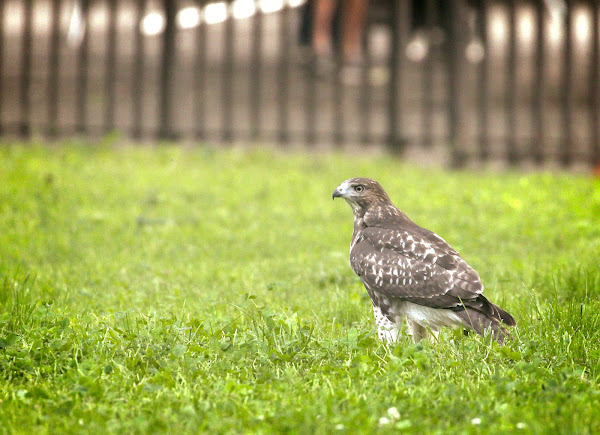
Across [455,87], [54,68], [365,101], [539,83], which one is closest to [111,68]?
[54,68]

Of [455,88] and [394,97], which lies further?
[394,97]

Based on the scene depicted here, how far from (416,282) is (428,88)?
9.89 metres

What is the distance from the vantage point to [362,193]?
17.0 feet

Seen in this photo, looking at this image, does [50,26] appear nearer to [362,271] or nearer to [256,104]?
[256,104]

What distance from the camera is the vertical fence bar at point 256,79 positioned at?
519 inches

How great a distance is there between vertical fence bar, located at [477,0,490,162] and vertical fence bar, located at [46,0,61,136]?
7.32m

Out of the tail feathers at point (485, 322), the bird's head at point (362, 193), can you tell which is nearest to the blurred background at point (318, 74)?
the bird's head at point (362, 193)

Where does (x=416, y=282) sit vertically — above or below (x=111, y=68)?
below

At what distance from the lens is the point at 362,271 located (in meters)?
4.74

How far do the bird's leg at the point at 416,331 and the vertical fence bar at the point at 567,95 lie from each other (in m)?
10.1

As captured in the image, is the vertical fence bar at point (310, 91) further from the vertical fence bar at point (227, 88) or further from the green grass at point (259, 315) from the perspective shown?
the green grass at point (259, 315)

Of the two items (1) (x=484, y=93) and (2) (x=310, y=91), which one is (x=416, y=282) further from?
(1) (x=484, y=93)

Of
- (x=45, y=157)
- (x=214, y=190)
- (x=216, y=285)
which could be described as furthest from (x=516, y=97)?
(x=216, y=285)

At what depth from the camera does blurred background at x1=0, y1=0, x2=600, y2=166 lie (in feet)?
42.1
